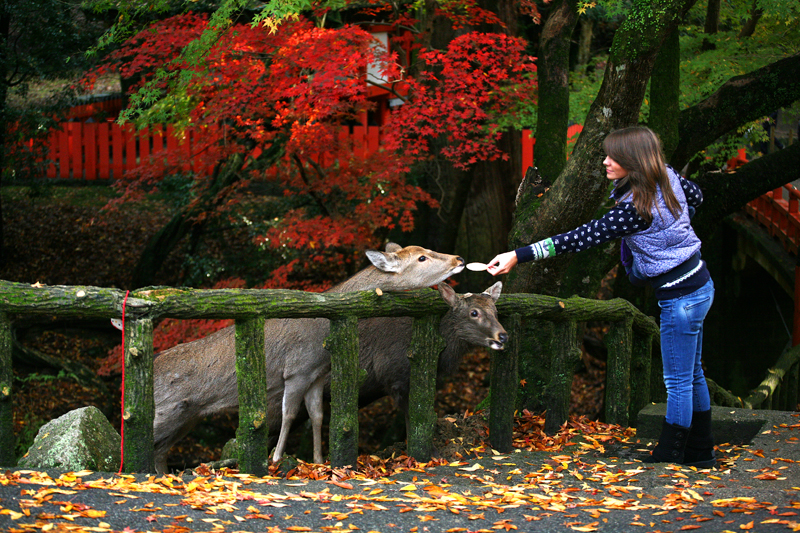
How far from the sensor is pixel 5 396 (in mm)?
4324

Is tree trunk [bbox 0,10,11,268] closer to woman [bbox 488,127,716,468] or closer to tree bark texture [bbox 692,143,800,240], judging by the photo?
woman [bbox 488,127,716,468]

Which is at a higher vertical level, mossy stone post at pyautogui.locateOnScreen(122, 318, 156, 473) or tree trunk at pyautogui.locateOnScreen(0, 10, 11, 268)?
tree trunk at pyautogui.locateOnScreen(0, 10, 11, 268)

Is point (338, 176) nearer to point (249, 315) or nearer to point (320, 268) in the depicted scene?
point (320, 268)

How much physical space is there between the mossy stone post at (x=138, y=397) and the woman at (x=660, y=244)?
2101 millimetres

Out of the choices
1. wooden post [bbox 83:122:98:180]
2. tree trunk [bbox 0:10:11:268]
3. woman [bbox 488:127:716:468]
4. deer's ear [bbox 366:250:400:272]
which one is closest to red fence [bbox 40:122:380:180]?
wooden post [bbox 83:122:98:180]

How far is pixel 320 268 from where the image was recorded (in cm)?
1402

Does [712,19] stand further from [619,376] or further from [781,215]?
[619,376]

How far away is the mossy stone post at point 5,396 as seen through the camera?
169 inches

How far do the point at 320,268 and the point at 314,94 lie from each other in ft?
20.3

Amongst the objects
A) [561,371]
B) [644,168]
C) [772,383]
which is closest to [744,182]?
[772,383]

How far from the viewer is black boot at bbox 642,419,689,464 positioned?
4824 mm

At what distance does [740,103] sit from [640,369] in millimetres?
3423

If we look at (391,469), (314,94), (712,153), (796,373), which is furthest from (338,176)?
(796,373)

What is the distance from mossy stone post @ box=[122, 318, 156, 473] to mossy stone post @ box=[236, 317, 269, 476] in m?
0.58
